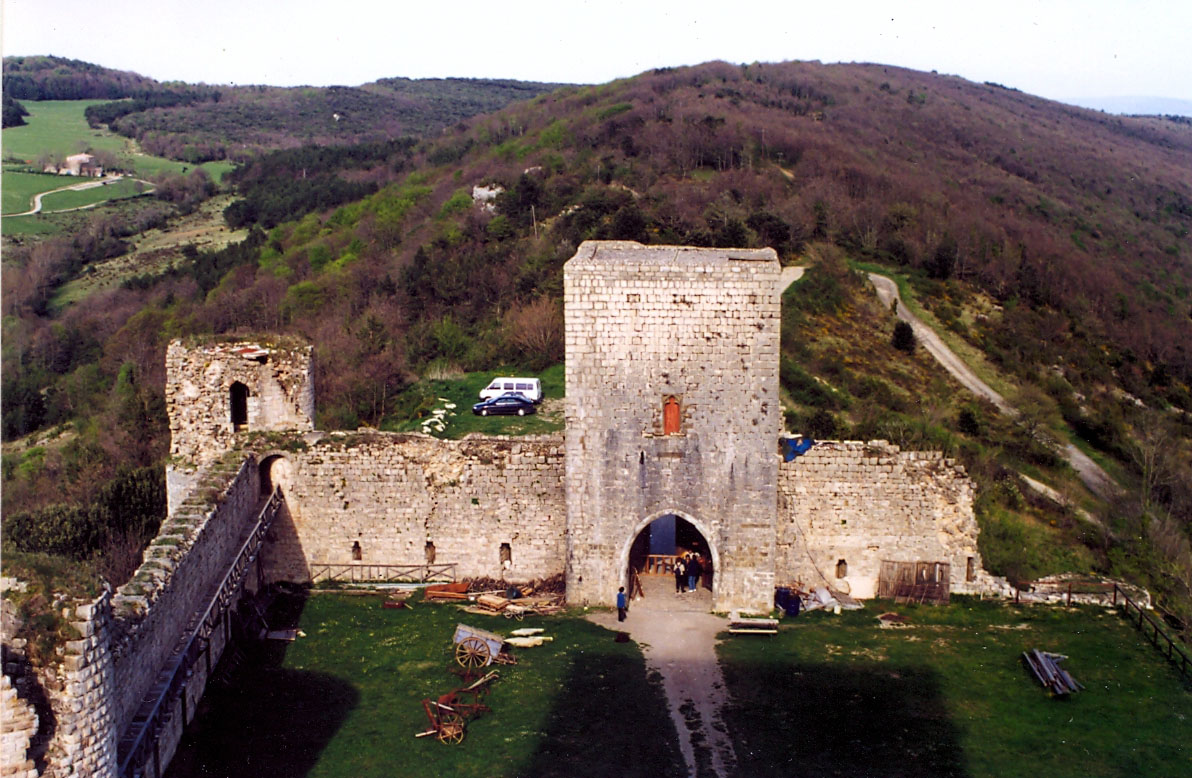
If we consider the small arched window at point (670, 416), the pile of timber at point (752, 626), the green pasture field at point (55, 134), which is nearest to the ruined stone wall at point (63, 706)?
the small arched window at point (670, 416)

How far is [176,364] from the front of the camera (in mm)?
22891

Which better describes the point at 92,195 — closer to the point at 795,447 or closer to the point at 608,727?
the point at 795,447

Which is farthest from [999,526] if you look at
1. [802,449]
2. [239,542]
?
[239,542]

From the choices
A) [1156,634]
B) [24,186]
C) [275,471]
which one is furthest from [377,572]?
[24,186]

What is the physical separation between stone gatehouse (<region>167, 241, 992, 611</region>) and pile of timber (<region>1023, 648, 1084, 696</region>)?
10.2 ft

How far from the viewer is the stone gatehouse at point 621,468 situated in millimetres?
21188

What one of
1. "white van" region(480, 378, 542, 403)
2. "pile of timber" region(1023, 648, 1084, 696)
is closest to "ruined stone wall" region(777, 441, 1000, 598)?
"pile of timber" region(1023, 648, 1084, 696)

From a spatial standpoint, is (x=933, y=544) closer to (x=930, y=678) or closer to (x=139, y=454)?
(x=930, y=678)

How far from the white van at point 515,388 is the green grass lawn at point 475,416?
0.48 meters

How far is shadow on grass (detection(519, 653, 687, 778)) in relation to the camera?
16.2 metres

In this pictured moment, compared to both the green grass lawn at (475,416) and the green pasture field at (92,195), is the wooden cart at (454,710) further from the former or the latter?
the green pasture field at (92,195)

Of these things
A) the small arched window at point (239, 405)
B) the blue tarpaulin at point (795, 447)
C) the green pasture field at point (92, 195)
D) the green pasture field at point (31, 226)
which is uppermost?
the green pasture field at point (92, 195)

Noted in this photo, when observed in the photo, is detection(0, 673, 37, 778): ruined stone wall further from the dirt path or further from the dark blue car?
the dark blue car

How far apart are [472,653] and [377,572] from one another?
14.7 feet
